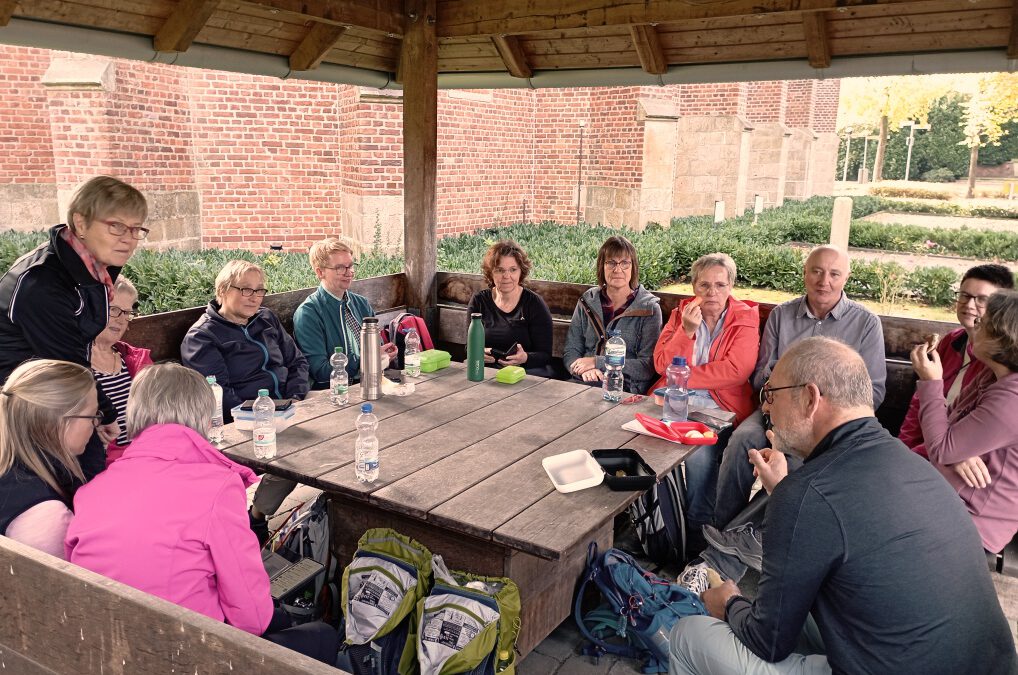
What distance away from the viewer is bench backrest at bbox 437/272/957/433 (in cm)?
458

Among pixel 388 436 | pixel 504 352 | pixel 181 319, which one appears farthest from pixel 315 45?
pixel 388 436

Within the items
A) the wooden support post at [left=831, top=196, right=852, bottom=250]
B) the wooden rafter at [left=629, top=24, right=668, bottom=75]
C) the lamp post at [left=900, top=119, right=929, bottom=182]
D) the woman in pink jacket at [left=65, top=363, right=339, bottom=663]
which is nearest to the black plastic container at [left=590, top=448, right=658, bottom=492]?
the woman in pink jacket at [left=65, top=363, right=339, bottom=663]

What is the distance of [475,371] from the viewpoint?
4.21 meters

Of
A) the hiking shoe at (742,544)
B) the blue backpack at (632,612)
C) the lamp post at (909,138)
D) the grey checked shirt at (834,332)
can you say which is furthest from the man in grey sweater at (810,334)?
the lamp post at (909,138)

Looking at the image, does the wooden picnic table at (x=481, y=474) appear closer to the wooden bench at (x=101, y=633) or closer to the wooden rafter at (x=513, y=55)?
the wooden bench at (x=101, y=633)

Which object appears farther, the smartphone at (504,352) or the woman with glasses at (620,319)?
the smartphone at (504,352)

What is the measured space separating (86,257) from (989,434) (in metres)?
3.66

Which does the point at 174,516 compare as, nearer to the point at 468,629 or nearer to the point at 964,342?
the point at 468,629

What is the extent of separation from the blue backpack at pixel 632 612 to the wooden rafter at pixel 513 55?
4.27 m

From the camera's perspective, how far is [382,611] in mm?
2775

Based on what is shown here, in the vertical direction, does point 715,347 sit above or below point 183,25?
below

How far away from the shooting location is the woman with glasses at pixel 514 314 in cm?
501

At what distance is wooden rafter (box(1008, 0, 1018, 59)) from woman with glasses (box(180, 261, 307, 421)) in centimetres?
463

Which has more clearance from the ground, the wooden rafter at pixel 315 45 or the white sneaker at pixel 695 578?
the wooden rafter at pixel 315 45
